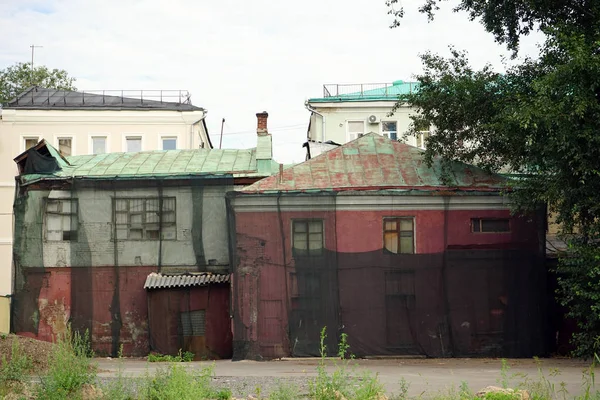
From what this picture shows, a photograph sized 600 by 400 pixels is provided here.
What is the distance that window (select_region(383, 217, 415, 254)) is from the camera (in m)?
23.9

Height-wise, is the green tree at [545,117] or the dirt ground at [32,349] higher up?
the green tree at [545,117]

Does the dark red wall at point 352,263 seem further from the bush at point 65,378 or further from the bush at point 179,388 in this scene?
the bush at point 65,378

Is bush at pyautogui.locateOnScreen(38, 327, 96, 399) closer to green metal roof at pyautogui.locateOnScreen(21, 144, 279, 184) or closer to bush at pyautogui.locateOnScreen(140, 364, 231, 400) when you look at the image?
bush at pyautogui.locateOnScreen(140, 364, 231, 400)

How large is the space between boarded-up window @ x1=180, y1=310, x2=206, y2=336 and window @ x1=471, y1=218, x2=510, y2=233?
878cm

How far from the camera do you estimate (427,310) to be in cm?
2336

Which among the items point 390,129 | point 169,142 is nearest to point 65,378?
point 169,142

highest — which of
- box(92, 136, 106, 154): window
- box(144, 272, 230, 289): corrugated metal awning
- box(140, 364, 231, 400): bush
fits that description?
box(92, 136, 106, 154): window

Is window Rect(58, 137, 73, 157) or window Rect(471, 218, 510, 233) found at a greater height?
window Rect(58, 137, 73, 157)

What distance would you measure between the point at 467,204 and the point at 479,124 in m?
2.41

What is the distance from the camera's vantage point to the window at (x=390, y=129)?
41312 mm

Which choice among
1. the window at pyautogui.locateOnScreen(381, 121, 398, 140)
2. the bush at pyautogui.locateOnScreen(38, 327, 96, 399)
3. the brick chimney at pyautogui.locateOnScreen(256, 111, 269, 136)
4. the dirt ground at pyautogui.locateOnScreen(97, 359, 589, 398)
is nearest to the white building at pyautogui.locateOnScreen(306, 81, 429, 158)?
the window at pyautogui.locateOnScreen(381, 121, 398, 140)

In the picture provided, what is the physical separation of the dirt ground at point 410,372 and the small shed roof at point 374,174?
5.12 metres

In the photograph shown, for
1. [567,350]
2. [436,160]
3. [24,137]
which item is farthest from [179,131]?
[567,350]

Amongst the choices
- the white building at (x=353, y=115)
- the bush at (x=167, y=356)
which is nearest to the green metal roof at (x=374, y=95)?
the white building at (x=353, y=115)
